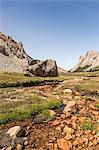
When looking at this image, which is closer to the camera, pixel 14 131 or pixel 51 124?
pixel 14 131

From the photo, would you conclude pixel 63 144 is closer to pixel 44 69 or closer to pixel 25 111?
pixel 25 111

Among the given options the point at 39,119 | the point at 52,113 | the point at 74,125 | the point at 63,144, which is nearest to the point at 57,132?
the point at 74,125

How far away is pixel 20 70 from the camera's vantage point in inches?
4186

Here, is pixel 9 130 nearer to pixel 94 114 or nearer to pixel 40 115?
pixel 40 115

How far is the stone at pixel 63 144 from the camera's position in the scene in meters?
19.6

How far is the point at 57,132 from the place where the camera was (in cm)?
2192

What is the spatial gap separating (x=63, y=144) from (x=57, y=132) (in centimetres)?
214

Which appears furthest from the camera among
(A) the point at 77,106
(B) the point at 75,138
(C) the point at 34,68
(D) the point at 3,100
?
(C) the point at 34,68

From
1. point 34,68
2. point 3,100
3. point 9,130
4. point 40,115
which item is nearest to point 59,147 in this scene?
point 9,130

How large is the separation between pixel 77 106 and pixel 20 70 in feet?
260

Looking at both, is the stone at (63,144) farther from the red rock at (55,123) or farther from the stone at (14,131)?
the stone at (14,131)

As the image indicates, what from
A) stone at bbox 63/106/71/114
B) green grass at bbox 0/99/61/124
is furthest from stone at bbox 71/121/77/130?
stone at bbox 63/106/71/114

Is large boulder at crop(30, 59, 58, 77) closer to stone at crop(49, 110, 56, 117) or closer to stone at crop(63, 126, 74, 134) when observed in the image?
stone at crop(49, 110, 56, 117)

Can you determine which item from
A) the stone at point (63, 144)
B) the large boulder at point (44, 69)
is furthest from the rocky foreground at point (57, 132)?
the large boulder at point (44, 69)
